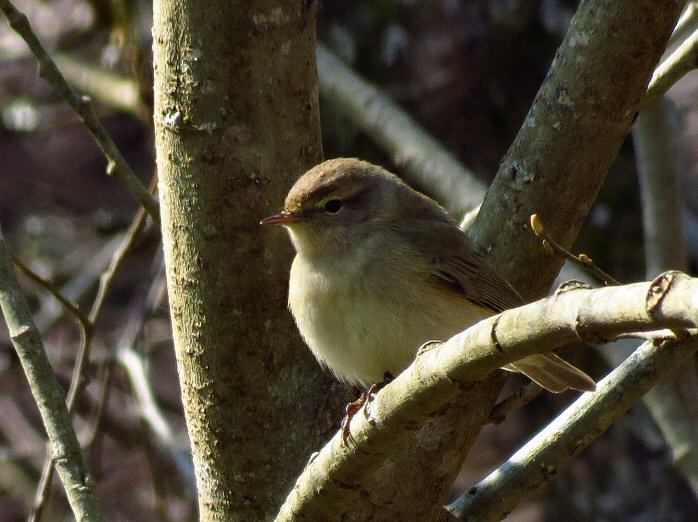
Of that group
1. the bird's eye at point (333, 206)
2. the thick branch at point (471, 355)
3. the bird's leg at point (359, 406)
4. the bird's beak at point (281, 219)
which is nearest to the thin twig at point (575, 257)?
the thick branch at point (471, 355)

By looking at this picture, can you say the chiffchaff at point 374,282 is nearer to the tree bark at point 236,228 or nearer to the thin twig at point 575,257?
the tree bark at point 236,228

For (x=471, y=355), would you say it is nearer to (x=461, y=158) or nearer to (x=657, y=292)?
(x=657, y=292)

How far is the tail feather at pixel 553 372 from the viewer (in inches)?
147

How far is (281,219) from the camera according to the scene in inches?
135

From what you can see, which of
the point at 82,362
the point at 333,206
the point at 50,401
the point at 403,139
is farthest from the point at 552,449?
the point at 403,139

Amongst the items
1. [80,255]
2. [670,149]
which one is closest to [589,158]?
[670,149]

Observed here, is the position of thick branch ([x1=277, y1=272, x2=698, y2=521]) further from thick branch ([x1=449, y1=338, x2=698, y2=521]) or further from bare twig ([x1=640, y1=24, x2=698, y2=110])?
bare twig ([x1=640, y1=24, x2=698, y2=110])

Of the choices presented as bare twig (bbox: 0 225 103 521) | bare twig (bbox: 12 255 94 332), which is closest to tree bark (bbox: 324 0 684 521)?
bare twig (bbox: 0 225 103 521)

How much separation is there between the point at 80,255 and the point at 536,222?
19.7ft

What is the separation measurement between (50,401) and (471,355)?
1543 mm

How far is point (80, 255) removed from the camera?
814 centimetres

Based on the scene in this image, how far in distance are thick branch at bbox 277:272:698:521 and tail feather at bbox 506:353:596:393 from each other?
113 cm

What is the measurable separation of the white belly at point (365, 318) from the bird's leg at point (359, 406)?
0.16 m

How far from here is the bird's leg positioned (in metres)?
2.66
